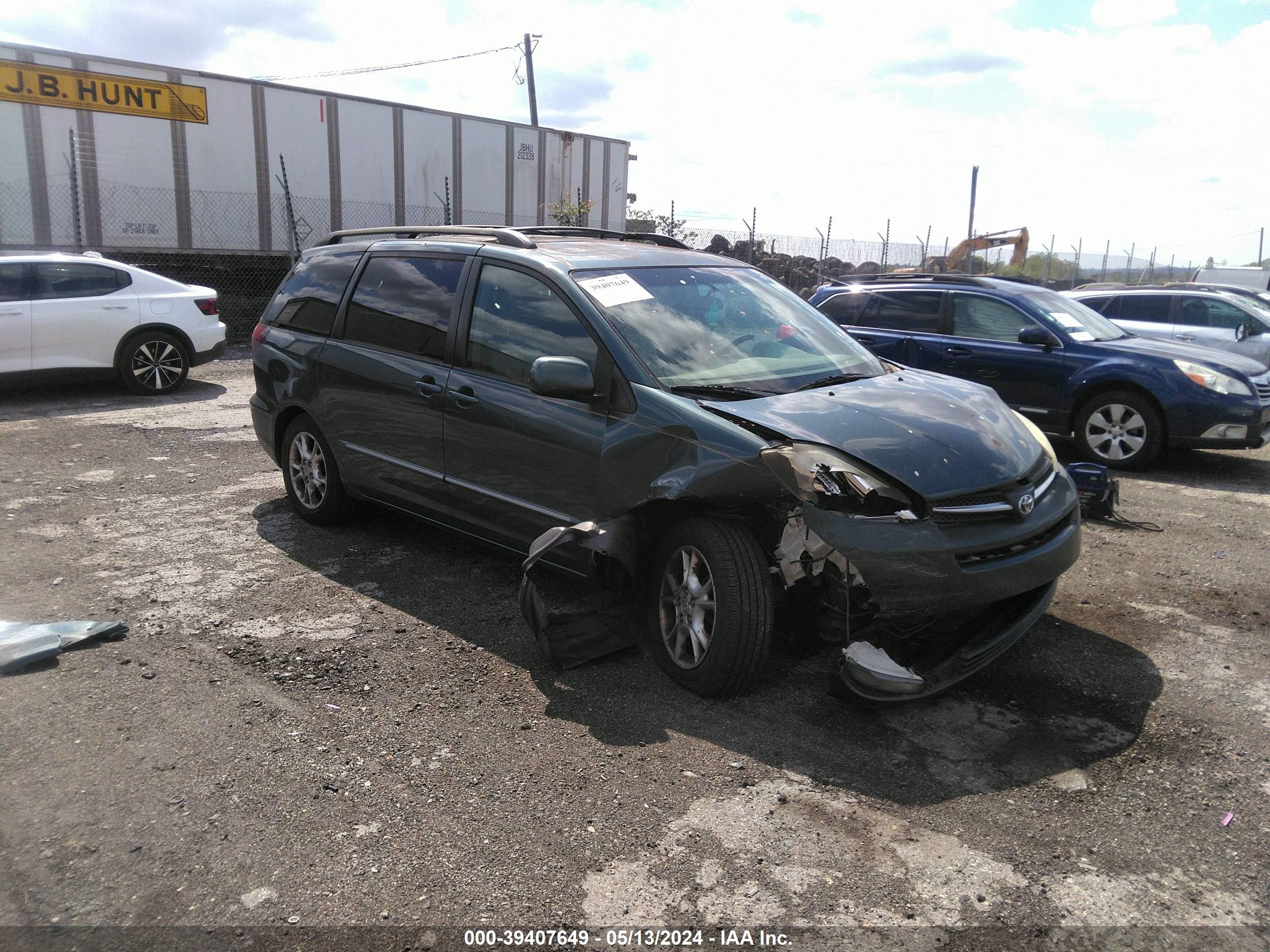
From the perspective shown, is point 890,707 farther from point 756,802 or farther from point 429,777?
point 429,777

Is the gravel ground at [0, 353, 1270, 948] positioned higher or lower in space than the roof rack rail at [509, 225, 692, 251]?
lower

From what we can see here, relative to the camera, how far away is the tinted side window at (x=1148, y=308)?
39.5 ft

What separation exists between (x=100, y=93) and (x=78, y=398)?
18.2 ft

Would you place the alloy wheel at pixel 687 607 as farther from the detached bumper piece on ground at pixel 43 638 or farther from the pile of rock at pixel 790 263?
the pile of rock at pixel 790 263

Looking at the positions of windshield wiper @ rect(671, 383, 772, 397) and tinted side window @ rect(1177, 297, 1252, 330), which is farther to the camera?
tinted side window @ rect(1177, 297, 1252, 330)

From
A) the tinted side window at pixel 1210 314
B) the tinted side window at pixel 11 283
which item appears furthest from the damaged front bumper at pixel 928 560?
the tinted side window at pixel 1210 314

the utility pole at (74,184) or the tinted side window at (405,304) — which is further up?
the utility pole at (74,184)

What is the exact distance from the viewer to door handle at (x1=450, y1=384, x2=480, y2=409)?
4570 mm

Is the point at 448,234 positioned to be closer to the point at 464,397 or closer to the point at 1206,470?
the point at 464,397

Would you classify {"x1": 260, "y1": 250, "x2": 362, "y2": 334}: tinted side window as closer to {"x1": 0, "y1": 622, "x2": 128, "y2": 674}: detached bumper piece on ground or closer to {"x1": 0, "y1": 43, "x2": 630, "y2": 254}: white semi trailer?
{"x1": 0, "y1": 622, "x2": 128, "y2": 674}: detached bumper piece on ground

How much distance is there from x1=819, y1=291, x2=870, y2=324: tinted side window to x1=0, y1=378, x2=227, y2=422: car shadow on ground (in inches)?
279

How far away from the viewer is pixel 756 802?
3.06 m

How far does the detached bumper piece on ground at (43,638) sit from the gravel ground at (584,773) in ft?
0.23

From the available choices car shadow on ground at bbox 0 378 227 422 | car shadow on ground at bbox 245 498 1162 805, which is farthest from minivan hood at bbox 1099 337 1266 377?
car shadow on ground at bbox 0 378 227 422
